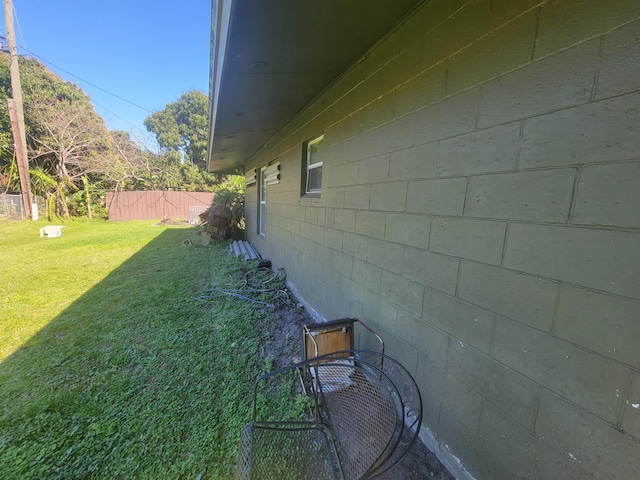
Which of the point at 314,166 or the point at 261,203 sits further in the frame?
the point at 261,203

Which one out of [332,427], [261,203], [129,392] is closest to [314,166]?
[332,427]

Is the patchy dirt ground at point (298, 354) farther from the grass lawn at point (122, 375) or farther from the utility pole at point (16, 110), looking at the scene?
the utility pole at point (16, 110)

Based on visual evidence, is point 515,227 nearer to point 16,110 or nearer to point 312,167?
point 312,167

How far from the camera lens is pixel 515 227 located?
1.13 meters

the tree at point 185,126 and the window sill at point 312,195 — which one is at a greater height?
the tree at point 185,126

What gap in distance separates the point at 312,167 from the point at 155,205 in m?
15.2

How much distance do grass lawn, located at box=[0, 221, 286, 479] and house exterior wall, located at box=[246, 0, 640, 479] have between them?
1383mm

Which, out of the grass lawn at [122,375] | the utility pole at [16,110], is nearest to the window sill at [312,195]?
the grass lawn at [122,375]

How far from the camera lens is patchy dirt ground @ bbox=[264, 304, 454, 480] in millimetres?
1488

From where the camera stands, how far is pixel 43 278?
15.1 ft

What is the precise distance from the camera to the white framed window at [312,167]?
10.9 feet

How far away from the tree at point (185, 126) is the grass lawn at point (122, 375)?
22.6 m

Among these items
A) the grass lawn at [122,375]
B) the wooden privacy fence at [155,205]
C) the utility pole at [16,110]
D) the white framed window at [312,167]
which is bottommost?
the grass lawn at [122,375]

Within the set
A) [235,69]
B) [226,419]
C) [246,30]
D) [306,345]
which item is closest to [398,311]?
[306,345]
